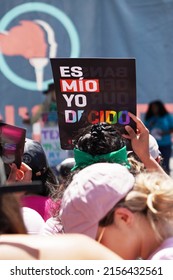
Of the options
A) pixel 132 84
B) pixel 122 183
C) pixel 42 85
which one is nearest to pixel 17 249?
pixel 122 183

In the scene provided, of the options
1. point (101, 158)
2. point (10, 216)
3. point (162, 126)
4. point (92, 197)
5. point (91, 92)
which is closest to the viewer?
point (10, 216)

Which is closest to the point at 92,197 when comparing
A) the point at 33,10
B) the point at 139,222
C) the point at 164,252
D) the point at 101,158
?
the point at 139,222

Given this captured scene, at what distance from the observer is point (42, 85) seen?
8828mm

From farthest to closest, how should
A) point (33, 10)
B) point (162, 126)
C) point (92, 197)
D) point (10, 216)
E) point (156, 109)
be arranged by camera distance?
point (33, 10), point (156, 109), point (162, 126), point (92, 197), point (10, 216)

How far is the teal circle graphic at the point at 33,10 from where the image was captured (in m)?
8.80

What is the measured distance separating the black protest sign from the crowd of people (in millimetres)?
127

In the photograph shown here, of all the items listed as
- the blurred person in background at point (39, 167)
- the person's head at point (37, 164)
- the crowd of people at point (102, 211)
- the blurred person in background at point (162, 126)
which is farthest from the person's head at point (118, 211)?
the blurred person in background at point (162, 126)

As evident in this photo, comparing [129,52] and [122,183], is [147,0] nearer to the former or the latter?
[129,52]

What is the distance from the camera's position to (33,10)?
891 centimetres

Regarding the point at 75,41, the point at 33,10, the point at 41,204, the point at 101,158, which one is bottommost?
the point at 41,204

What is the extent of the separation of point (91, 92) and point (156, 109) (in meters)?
5.78

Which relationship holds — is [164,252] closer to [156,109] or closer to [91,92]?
[91,92]

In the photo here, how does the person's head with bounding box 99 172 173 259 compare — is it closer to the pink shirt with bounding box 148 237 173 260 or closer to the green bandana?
the pink shirt with bounding box 148 237 173 260

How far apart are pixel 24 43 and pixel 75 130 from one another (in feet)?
19.8
